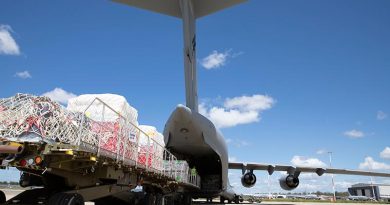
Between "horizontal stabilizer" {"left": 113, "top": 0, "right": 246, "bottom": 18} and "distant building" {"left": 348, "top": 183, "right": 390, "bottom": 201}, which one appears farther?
"distant building" {"left": 348, "top": 183, "right": 390, "bottom": 201}

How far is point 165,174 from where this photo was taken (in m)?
12.1

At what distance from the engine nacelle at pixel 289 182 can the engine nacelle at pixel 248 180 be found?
2.53 metres

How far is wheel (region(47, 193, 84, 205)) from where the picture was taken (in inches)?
253

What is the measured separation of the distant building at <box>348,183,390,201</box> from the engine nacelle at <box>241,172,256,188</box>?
2493 inches

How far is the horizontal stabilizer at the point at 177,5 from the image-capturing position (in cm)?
1568

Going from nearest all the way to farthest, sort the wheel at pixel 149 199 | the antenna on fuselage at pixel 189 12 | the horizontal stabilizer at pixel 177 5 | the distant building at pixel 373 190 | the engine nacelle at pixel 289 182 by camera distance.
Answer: the wheel at pixel 149 199
the antenna on fuselage at pixel 189 12
the horizontal stabilizer at pixel 177 5
the engine nacelle at pixel 289 182
the distant building at pixel 373 190

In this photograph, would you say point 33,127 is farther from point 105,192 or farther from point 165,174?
point 165,174

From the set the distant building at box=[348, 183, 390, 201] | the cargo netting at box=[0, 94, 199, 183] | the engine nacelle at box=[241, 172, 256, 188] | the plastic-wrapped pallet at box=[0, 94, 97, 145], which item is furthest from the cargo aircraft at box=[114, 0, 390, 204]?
the distant building at box=[348, 183, 390, 201]

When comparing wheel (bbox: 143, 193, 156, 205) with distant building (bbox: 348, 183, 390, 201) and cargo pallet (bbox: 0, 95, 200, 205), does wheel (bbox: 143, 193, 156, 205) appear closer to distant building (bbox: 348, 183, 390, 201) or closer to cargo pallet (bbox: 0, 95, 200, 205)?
cargo pallet (bbox: 0, 95, 200, 205)

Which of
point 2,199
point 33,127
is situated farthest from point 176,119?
point 33,127

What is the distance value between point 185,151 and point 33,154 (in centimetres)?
1143

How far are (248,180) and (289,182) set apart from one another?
3397mm

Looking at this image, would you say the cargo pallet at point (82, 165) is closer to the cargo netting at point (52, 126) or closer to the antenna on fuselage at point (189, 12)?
the cargo netting at point (52, 126)

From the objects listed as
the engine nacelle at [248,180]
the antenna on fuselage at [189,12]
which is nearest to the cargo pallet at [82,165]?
the antenna on fuselage at [189,12]
